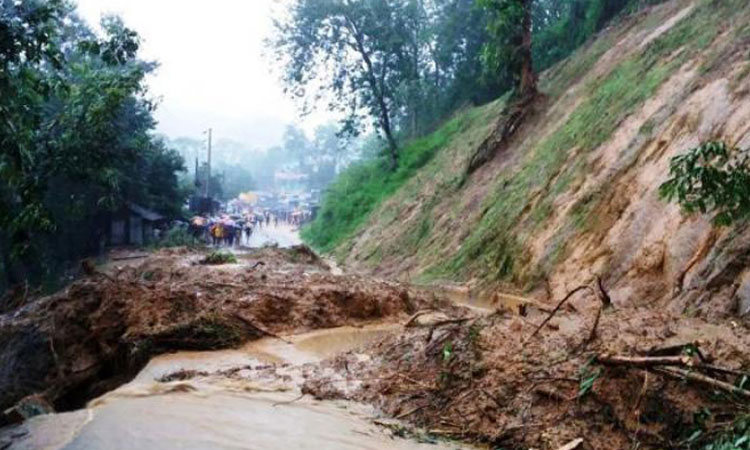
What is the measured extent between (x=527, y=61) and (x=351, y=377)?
55.1 feet

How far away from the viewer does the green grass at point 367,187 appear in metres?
32.0

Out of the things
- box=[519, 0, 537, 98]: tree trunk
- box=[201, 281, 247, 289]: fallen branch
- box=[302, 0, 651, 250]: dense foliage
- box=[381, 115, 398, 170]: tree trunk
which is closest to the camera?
box=[201, 281, 247, 289]: fallen branch

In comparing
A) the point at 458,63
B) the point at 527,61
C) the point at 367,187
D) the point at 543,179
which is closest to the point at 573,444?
the point at 543,179

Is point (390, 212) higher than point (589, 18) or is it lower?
lower

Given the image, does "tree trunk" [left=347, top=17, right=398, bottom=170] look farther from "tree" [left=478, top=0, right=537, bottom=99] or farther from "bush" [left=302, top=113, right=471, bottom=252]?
"tree" [left=478, top=0, right=537, bottom=99]

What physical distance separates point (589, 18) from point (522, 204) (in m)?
15.0

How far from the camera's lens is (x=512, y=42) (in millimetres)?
21156

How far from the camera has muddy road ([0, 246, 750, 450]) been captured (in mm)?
5078

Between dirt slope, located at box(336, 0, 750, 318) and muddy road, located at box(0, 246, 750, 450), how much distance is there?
51.3 inches

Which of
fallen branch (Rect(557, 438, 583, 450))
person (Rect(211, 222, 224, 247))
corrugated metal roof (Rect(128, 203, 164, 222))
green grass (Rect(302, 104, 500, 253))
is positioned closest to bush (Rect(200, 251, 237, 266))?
green grass (Rect(302, 104, 500, 253))

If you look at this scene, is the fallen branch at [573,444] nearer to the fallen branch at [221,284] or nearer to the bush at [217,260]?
the fallen branch at [221,284]

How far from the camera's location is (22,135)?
8.94 m

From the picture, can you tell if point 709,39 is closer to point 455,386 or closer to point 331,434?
point 455,386

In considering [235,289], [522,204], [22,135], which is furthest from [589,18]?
[22,135]
